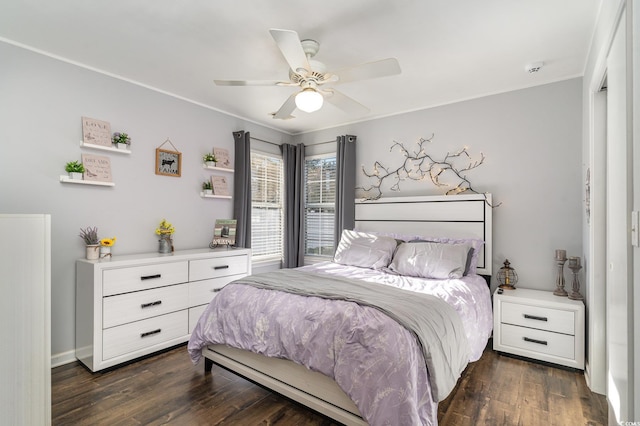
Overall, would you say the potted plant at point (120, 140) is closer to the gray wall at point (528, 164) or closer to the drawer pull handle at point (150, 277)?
the drawer pull handle at point (150, 277)

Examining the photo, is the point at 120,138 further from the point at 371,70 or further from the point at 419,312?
the point at 419,312

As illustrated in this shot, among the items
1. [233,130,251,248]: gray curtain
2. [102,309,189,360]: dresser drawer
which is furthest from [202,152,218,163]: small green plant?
[102,309,189,360]: dresser drawer

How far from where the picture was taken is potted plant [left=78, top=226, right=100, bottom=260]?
273cm

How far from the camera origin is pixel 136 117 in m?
3.20

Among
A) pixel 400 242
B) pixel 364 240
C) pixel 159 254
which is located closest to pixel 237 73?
pixel 159 254

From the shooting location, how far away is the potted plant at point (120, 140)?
9.89 ft

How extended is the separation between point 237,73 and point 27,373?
8.32 feet

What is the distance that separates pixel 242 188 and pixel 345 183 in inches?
51.9

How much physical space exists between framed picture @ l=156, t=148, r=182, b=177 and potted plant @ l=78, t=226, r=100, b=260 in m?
0.85

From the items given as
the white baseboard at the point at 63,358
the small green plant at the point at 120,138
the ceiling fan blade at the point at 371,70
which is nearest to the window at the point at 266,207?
the small green plant at the point at 120,138

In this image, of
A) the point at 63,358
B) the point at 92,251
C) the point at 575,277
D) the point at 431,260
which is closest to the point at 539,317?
the point at 575,277

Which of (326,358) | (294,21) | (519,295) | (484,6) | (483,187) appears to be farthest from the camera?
(483,187)

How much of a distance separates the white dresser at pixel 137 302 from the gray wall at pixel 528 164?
110 inches

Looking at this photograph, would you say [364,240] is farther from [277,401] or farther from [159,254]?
[159,254]
